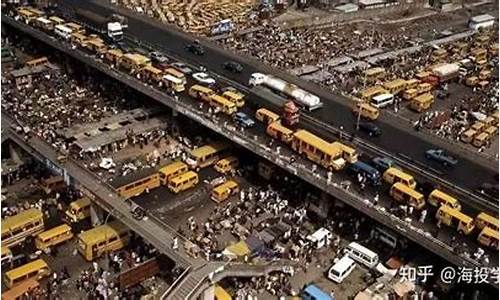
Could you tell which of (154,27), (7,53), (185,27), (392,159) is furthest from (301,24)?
(392,159)

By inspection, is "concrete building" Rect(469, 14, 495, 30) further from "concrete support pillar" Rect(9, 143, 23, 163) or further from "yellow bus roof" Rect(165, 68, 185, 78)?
"concrete support pillar" Rect(9, 143, 23, 163)

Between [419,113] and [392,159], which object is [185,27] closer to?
[419,113]

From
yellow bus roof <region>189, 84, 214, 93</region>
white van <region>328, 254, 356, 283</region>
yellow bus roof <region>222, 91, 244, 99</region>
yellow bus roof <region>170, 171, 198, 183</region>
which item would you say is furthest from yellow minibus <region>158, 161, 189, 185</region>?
white van <region>328, 254, 356, 283</region>

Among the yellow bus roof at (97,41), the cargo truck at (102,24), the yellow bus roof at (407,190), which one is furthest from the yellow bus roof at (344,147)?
the cargo truck at (102,24)

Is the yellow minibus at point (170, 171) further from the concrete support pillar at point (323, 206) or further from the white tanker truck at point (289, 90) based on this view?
the white tanker truck at point (289, 90)

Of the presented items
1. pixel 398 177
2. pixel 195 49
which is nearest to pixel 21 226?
pixel 398 177

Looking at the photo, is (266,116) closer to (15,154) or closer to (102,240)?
(102,240)
